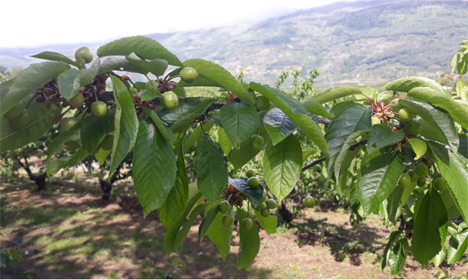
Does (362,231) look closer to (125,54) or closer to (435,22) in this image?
(125,54)

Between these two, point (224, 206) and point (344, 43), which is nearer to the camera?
point (224, 206)

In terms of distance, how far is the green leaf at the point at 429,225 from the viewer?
3.46 ft

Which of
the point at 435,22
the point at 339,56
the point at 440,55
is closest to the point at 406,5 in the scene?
the point at 435,22

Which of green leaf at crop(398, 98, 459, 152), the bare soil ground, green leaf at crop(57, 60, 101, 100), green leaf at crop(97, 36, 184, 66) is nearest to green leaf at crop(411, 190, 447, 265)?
green leaf at crop(398, 98, 459, 152)

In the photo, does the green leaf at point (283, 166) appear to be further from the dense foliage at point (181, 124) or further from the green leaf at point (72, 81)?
the green leaf at point (72, 81)

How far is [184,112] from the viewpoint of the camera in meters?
0.73

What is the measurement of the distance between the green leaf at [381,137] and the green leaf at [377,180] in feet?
0.27

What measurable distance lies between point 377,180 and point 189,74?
542 mm

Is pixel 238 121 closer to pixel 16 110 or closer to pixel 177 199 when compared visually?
pixel 177 199

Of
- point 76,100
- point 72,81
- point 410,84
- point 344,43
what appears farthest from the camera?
point 344,43

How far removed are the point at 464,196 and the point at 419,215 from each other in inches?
13.8

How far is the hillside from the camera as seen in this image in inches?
3844

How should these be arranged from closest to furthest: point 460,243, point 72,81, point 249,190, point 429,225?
point 72,81 < point 429,225 < point 249,190 < point 460,243

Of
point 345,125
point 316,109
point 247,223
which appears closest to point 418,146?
point 345,125
